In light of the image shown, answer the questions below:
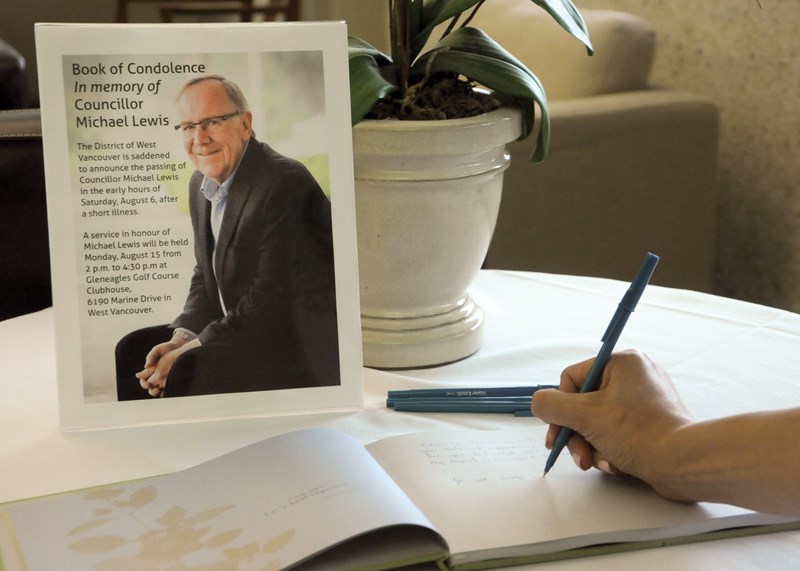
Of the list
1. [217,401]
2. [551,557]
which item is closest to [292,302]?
[217,401]

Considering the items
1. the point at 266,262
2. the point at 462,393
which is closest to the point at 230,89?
the point at 266,262

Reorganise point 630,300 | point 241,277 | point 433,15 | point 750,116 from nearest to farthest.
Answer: point 630,300, point 241,277, point 433,15, point 750,116

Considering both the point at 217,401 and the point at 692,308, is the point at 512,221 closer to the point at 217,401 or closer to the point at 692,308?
the point at 692,308

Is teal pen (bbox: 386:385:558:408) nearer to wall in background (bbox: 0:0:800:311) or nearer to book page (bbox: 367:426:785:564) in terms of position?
book page (bbox: 367:426:785:564)

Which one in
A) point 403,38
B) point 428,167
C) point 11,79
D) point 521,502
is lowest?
point 521,502

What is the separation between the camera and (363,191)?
0.81m

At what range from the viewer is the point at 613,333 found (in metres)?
0.66

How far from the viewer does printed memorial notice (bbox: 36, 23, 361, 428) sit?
29.1 inches

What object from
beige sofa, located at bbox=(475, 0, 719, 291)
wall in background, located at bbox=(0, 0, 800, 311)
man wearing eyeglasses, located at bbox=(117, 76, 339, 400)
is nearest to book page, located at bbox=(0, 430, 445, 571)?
man wearing eyeglasses, located at bbox=(117, 76, 339, 400)

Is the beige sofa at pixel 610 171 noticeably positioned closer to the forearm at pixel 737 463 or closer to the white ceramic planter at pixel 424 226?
the white ceramic planter at pixel 424 226

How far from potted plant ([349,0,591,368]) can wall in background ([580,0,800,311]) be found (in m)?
1.50

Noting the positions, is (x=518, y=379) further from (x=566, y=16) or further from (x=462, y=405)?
(x=566, y=16)

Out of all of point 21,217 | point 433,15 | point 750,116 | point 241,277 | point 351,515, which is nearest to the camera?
point 351,515

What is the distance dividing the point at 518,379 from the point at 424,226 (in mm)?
156
